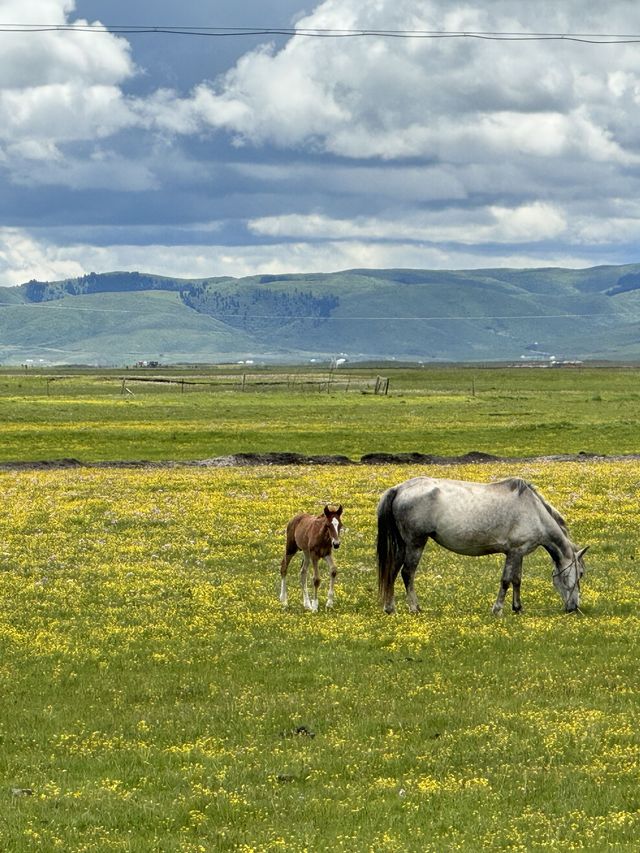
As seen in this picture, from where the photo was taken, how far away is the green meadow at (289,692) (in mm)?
13578

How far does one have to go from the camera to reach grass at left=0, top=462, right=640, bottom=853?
44.3ft

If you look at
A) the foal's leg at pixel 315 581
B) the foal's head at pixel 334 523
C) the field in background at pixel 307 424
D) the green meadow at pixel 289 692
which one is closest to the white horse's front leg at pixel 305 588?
the foal's leg at pixel 315 581

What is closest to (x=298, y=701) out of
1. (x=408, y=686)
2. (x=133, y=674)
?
(x=408, y=686)

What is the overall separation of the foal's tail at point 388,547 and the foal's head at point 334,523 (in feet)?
6.42

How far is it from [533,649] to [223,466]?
123 feet

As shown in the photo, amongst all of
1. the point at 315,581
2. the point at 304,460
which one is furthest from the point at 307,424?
the point at 315,581

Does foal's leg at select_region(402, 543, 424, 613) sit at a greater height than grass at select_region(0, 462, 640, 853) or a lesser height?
greater

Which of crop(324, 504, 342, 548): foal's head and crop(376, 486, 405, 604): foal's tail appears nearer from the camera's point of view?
crop(324, 504, 342, 548): foal's head

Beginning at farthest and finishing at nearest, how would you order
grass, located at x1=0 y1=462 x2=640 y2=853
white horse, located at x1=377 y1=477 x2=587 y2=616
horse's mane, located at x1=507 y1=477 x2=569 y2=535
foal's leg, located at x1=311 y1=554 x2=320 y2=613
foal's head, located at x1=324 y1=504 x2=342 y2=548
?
horse's mane, located at x1=507 y1=477 x2=569 y2=535 → white horse, located at x1=377 y1=477 x2=587 y2=616 → foal's leg, located at x1=311 y1=554 x2=320 y2=613 → foal's head, located at x1=324 y1=504 x2=342 y2=548 → grass, located at x1=0 y1=462 x2=640 y2=853

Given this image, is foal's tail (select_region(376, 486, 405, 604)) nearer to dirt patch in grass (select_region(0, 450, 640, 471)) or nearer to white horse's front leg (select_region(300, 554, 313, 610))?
white horse's front leg (select_region(300, 554, 313, 610))

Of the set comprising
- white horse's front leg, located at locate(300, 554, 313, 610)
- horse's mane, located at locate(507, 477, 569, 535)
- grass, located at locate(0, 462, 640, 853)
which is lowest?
grass, located at locate(0, 462, 640, 853)

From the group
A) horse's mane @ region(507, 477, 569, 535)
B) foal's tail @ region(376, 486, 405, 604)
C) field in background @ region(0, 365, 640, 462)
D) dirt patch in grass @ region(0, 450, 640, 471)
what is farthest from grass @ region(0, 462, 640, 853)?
field in background @ region(0, 365, 640, 462)

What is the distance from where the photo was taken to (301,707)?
59.9 ft

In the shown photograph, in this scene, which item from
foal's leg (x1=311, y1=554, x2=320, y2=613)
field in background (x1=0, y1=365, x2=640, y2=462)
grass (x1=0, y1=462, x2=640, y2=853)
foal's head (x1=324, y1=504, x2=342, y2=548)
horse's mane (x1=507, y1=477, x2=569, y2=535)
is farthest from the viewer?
field in background (x1=0, y1=365, x2=640, y2=462)
